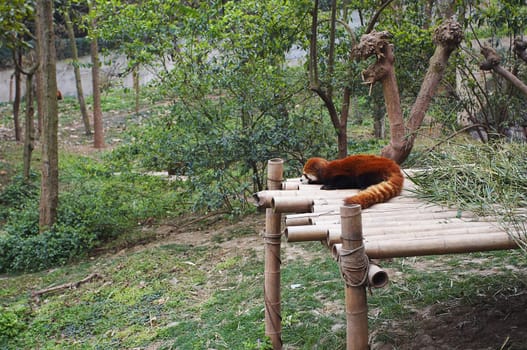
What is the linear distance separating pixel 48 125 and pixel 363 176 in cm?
552

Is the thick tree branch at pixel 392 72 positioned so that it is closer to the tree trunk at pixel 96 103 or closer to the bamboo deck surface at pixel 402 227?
the bamboo deck surface at pixel 402 227

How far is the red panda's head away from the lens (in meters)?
4.23

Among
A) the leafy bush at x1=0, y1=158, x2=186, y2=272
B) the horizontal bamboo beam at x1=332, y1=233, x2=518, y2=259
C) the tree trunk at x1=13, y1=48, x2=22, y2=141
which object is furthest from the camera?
the tree trunk at x1=13, y1=48, x2=22, y2=141

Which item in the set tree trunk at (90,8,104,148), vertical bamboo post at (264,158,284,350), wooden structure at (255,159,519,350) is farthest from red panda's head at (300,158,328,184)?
tree trunk at (90,8,104,148)

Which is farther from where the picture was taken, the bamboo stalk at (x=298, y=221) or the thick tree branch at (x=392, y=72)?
the thick tree branch at (x=392, y=72)

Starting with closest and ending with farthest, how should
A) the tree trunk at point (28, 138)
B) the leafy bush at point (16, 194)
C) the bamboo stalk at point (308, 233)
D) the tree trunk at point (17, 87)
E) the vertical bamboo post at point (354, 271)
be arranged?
the vertical bamboo post at point (354, 271)
the bamboo stalk at point (308, 233)
the leafy bush at point (16, 194)
the tree trunk at point (28, 138)
the tree trunk at point (17, 87)

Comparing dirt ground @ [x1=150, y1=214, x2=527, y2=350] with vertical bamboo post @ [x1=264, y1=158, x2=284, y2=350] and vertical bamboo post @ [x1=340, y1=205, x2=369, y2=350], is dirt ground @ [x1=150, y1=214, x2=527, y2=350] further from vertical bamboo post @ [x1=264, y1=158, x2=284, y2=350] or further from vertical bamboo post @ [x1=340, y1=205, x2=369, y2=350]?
vertical bamboo post @ [x1=340, y1=205, x2=369, y2=350]

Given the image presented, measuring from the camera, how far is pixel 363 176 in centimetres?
392

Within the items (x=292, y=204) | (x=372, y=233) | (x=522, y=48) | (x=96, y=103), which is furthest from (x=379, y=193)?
(x=96, y=103)

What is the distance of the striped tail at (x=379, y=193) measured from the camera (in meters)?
3.29

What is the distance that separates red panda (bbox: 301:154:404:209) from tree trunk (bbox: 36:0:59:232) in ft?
15.6

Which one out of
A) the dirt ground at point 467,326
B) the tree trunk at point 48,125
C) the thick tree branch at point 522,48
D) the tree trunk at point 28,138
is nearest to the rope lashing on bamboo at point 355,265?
the dirt ground at point 467,326

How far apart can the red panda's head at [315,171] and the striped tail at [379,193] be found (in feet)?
2.22

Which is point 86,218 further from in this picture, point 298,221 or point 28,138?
point 298,221
